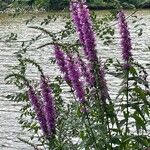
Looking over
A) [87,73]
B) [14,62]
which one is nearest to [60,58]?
[87,73]

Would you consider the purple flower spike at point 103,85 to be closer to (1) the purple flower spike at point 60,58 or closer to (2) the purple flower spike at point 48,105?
(1) the purple flower spike at point 60,58

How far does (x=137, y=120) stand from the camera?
5645 millimetres

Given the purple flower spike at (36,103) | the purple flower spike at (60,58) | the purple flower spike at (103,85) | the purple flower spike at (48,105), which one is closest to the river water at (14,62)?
the purple flower spike at (103,85)

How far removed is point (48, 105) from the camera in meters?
6.20

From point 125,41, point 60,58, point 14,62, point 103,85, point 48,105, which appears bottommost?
point 14,62

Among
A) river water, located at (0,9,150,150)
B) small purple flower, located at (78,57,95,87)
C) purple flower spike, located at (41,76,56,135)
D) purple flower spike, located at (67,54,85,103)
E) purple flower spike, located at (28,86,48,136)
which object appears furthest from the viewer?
river water, located at (0,9,150,150)

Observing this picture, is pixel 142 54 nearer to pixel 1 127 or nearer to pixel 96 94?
pixel 1 127

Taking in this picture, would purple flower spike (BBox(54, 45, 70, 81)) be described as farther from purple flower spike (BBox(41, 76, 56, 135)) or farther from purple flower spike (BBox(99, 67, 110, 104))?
purple flower spike (BBox(99, 67, 110, 104))

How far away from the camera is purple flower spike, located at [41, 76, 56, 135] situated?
20.1 feet

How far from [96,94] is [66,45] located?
72 cm

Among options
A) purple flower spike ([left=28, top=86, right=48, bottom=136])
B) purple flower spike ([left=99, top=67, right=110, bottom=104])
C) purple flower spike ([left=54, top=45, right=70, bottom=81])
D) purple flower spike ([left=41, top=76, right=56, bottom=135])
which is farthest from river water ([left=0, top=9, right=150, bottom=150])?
purple flower spike ([left=28, top=86, right=48, bottom=136])

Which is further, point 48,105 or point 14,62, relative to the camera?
point 14,62

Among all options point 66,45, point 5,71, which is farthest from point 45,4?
point 5,71

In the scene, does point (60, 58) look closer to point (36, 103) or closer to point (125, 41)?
point (36, 103)
